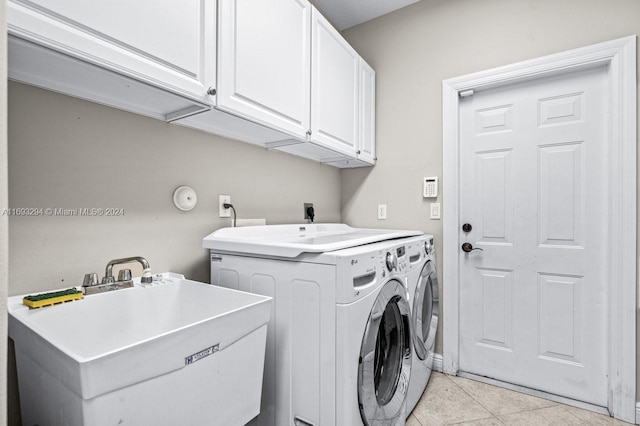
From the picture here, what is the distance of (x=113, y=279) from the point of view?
1110mm

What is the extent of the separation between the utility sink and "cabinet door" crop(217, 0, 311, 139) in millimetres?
797

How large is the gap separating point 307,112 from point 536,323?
1.91 m

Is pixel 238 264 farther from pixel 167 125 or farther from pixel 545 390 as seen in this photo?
pixel 545 390

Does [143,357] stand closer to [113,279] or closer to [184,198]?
[113,279]

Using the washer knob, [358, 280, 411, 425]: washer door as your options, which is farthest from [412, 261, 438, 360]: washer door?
the washer knob

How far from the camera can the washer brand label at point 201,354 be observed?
2.50 ft

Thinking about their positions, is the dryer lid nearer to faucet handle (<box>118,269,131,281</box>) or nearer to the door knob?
faucet handle (<box>118,269,131,281</box>)

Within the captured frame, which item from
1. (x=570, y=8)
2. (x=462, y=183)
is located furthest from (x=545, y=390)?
(x=570, y=8)

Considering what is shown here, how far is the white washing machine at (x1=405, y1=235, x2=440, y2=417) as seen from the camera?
5.17 ft

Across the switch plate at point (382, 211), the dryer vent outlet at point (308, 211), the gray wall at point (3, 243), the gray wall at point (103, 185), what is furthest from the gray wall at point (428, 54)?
the gray wall at point (3, 243)

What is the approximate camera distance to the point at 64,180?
1062 mm

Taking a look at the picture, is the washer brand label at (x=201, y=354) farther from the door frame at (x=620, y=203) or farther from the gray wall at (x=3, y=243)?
the door frame at (x=620, y=203)

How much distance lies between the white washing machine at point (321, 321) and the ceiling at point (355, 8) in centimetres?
189

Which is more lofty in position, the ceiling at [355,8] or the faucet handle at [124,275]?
the ceiling at [355,8]
